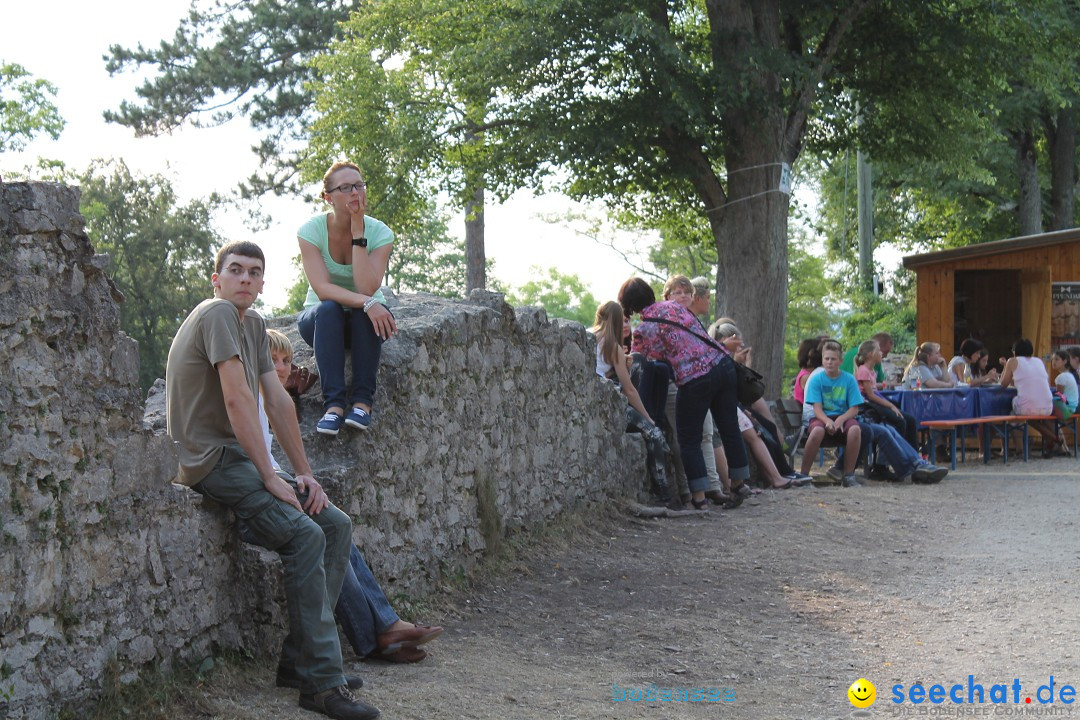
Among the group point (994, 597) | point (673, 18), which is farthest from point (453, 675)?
point (673, 18)

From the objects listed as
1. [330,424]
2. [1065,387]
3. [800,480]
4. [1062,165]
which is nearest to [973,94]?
[1065,387]

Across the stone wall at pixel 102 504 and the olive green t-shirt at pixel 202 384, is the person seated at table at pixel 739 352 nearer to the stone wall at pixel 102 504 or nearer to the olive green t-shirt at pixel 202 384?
the stone wall at pixel 102 504

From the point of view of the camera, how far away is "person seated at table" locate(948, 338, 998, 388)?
15789mm

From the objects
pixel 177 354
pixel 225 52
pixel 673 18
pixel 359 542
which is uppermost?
pixel 225 52

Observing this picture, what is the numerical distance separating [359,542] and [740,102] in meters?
9.67

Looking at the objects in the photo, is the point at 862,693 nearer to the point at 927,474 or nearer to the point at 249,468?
the point at 249,468

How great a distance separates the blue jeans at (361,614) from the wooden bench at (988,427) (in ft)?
31.4

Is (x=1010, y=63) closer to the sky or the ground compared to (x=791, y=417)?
closer to the sky

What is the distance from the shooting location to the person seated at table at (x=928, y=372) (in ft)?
47.9

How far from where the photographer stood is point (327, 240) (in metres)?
6.13

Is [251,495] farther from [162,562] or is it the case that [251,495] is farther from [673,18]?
[673,18]

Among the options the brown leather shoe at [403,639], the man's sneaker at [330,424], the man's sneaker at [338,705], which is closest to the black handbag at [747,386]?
Answer: the man's sneaker at [330,424]

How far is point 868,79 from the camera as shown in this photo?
16438 mm

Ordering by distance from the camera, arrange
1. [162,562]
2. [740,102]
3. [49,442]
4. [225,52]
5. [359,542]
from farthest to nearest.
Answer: [225,52], [740,102], [359,542], [162,562], [49,442]
